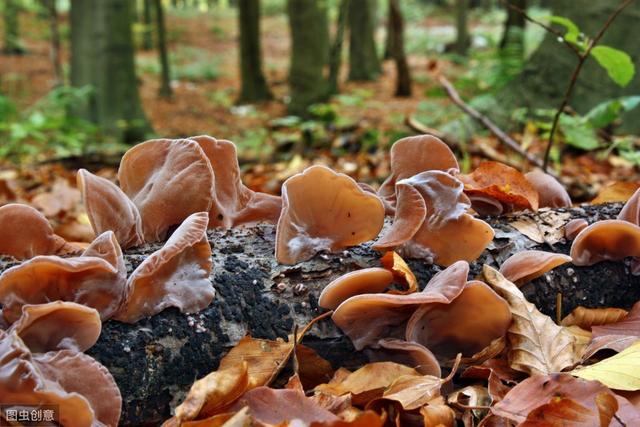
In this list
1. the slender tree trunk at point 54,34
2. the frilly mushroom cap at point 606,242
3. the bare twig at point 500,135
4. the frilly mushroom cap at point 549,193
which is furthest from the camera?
the slender tree trunk at point 54,34

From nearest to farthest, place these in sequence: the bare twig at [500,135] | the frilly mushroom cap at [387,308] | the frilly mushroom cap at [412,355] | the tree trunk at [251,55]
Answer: the frilly mushroom cap at [387,308] → the frilly mushroom cap at [412,355] → the bare twig at [500,135] → the tree trunk at [251,55]

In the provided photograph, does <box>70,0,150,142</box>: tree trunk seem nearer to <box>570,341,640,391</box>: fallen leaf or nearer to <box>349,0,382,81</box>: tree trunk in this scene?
<box>570,341,640,391</box>: fallen leaf

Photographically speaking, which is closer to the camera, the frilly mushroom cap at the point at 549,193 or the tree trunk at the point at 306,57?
the frilly mushroom cap at the point at 549,193

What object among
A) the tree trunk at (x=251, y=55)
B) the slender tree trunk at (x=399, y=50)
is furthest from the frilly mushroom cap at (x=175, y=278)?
the tree trunk at (x=251, y=55)

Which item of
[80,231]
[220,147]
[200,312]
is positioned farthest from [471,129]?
[200,312]

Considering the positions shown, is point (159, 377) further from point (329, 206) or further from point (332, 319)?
point (329, 206)

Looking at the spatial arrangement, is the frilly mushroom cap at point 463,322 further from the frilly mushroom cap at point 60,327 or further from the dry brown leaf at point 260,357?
the frilly mushroom cap at point 60,327

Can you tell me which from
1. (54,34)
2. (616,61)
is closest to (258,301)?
(616,61)
